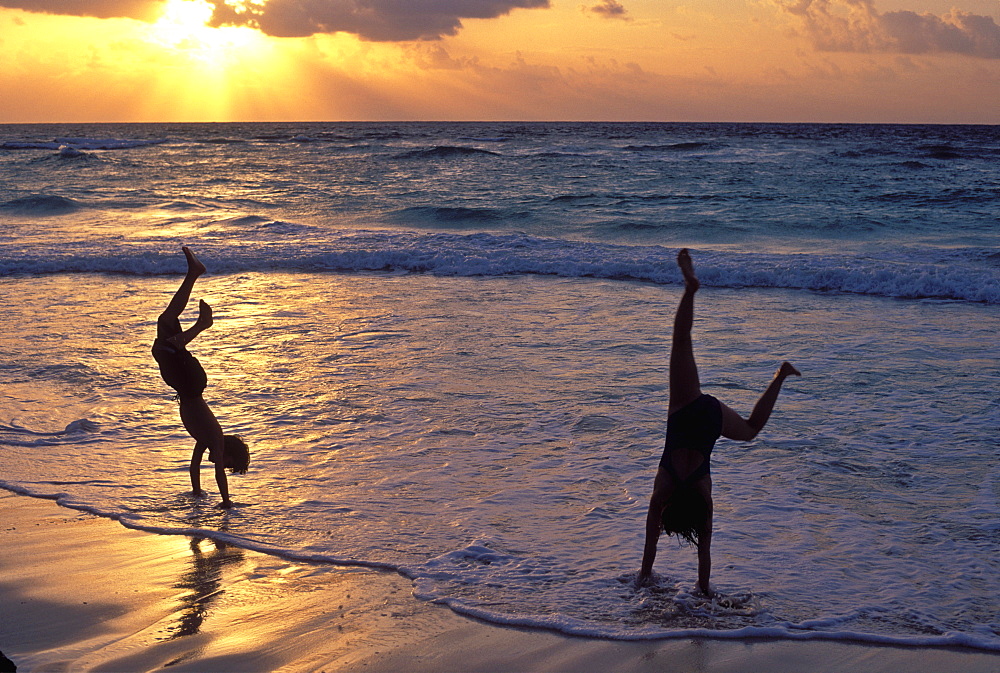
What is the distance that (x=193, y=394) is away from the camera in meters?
5.66

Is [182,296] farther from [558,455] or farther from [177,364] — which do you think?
[558,455]

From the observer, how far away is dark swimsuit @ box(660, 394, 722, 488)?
417cm

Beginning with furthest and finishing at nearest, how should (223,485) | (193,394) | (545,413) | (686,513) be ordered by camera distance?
1. (545,413)
2. (193,394)
3. (223,485)
4. (686,513)

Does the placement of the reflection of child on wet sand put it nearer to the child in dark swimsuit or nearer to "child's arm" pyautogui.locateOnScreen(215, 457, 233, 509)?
"child's arm" pyautogui.locateOnScreen(215, 457, 233, 509)

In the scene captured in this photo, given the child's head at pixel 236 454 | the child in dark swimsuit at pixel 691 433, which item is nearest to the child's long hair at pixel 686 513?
the child in dark swimsuit at pixel 691 433

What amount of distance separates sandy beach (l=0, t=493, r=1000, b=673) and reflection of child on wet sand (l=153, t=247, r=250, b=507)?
1.02 metres

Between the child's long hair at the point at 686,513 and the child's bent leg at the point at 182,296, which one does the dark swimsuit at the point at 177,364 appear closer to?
the child's bent leg at the point at 182,296

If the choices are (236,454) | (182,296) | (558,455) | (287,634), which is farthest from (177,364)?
(558,455)

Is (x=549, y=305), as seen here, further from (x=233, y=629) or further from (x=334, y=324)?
(x=233, y=629)

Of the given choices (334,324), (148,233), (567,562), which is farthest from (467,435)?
(148,233)

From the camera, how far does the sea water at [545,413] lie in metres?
4.66

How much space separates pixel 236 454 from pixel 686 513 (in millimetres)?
3085

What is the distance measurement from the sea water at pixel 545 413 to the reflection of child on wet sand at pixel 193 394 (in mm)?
292

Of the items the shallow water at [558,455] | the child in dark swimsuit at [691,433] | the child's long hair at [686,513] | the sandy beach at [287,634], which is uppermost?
the child in dark swimsuit at [691,433]
